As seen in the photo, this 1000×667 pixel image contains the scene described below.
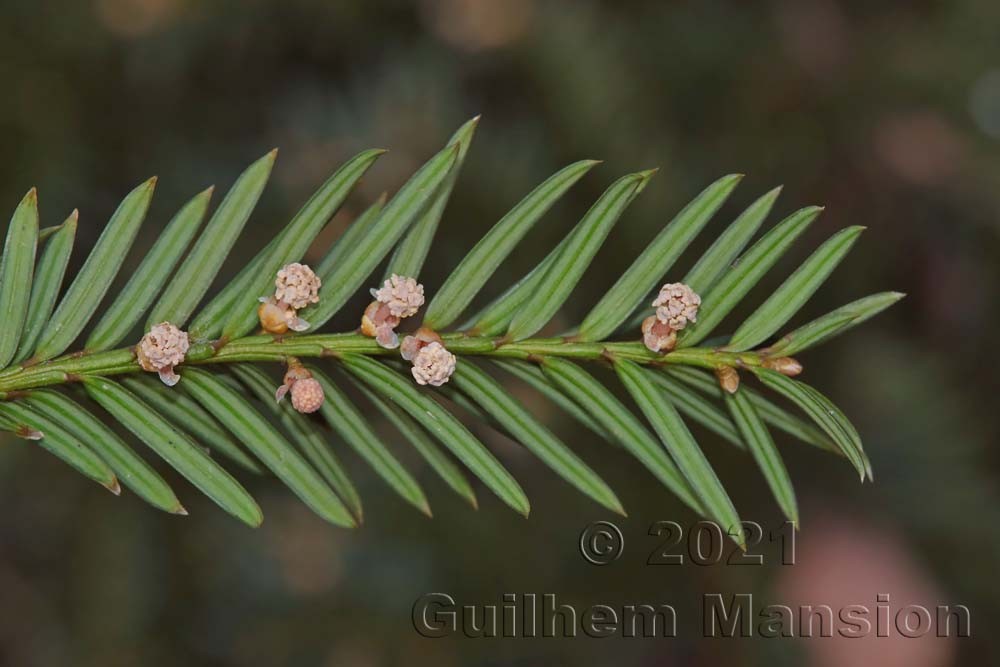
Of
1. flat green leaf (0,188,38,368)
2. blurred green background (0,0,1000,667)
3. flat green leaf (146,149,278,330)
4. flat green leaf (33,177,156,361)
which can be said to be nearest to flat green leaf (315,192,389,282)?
flat green leaf (146,149,278,330)

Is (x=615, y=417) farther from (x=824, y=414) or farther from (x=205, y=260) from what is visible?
(x=205, y=260)

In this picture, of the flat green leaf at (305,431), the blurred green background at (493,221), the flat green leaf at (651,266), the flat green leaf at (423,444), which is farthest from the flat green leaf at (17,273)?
the blurred green background at (493,221)

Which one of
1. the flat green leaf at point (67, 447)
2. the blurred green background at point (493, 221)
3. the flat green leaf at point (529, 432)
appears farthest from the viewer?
the blurred green background at point (493, 221)

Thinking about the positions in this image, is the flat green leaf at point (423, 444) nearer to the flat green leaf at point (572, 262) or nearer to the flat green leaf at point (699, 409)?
the flat green leaf at point (572, 262)

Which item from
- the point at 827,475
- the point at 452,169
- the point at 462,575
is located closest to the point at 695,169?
the point at 827,475

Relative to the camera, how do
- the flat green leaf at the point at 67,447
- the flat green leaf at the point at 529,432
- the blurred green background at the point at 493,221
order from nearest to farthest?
the flat green leaf at the point at 67,447, the flat green leaf at the point at 529,432, the blurred green background at the point at 493,221

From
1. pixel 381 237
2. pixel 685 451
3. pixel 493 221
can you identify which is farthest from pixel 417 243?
pixel 493 221
